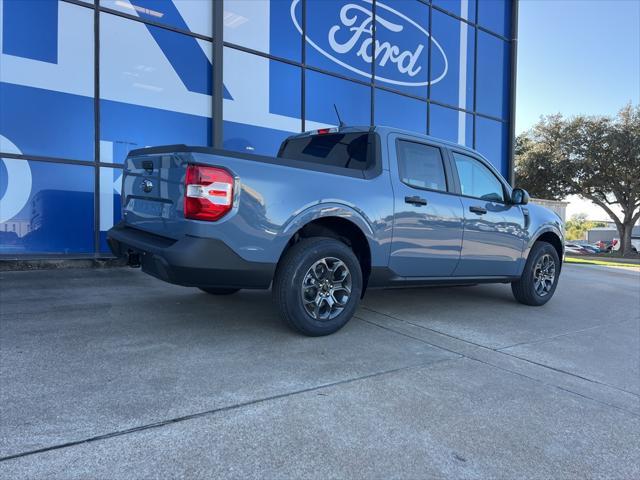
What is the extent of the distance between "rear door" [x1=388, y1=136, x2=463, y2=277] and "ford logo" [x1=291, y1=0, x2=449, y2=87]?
20.5 ft

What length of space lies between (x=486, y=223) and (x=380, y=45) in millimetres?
7472

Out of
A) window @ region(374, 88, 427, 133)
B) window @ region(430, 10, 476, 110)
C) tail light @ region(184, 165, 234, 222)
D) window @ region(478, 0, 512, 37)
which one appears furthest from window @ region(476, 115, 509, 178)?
tail light @ region(184, 165, 234, 222)

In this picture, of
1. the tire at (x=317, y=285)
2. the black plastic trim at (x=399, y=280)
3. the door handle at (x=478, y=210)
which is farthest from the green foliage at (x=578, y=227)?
the tire at (x=317, y=285)

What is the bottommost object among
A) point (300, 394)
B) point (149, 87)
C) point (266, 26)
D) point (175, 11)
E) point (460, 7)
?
point (300, 394)

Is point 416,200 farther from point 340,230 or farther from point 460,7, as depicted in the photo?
point 460,7

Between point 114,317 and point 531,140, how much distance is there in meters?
31.7

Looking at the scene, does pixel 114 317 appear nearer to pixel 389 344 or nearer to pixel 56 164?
pixel 389 344

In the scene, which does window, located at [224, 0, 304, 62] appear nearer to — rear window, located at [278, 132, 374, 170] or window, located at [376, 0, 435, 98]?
window, located at [376, 0, 435, 98]

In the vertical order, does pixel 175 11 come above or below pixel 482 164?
above

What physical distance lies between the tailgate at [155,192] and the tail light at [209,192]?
13 centimetres

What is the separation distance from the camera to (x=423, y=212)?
4.56m

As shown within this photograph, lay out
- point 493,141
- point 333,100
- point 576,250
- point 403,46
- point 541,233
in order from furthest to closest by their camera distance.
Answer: point 576,250 → point 493,141 → point 403,46 → point 333,100 → point 541,233

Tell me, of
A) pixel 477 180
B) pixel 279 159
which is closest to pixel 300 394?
pixel 279 159

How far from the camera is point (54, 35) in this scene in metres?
7.27
